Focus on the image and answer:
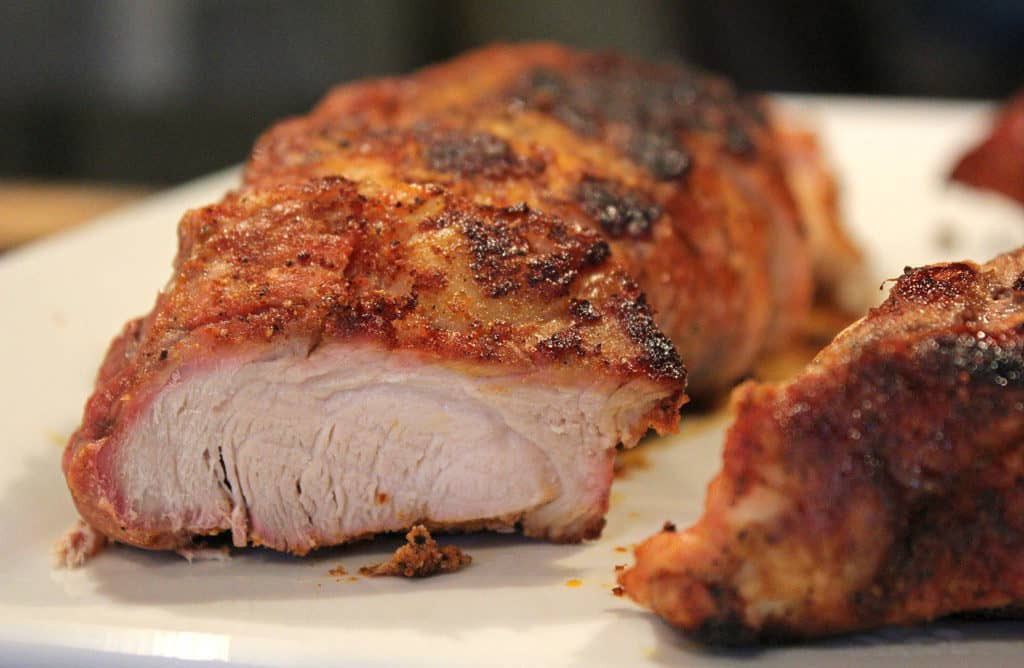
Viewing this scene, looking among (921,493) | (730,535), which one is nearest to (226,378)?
A: (730,535)

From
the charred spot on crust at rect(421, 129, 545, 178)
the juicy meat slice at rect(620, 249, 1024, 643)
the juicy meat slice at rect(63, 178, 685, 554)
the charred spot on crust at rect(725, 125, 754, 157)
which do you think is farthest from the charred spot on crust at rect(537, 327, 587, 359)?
the charred spot on crust at rect(725, 125, 754, 157)

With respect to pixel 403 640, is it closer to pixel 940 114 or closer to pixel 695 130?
pixel 695 130

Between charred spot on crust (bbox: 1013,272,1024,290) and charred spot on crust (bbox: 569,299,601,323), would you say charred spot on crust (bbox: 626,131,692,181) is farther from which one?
charred spot on crust (bbox: 1013,272,1024,290)

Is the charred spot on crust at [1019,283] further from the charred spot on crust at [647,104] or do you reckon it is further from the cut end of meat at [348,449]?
the charred spot on crust at [647,104]

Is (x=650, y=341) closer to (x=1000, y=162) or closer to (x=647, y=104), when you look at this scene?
(x=647, y=104)

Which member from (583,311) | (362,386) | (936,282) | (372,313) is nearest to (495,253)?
(583,311)
